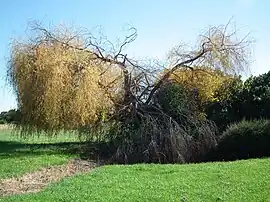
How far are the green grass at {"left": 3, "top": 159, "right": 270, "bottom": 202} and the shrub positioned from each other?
386 cm

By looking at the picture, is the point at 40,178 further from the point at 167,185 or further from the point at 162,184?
the point at 167,185

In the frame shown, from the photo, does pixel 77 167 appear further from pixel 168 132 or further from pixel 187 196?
pixel 187 196

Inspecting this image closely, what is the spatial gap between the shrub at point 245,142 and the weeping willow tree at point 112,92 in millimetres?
574

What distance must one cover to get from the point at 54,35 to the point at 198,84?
7142 mm

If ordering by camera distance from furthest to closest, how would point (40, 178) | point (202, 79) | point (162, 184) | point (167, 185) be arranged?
point (202, 79), point (40, 178), point (162, 184), point (167, 185)

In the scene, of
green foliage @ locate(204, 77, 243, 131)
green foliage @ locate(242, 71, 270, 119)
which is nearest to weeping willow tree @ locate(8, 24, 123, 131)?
green foliage @ locate(204, 77, 243, 131)

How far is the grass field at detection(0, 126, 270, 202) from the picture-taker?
10.0 m

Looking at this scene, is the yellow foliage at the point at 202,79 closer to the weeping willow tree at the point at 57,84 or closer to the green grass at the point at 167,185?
the weeping willow tree at the point at 57,84

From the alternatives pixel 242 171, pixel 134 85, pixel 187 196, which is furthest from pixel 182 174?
pixel 134 85

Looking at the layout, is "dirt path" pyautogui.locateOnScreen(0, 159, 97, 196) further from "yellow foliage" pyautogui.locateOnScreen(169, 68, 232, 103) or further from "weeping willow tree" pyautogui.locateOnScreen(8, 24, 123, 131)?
"yellow foliage" pyautogui.locateOnScreen(169, 68, 232, 103)

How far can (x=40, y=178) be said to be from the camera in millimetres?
13680

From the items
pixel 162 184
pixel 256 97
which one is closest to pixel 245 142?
pixel 256 97

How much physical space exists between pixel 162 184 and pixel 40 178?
13.9ft

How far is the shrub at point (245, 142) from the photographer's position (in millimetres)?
18047
